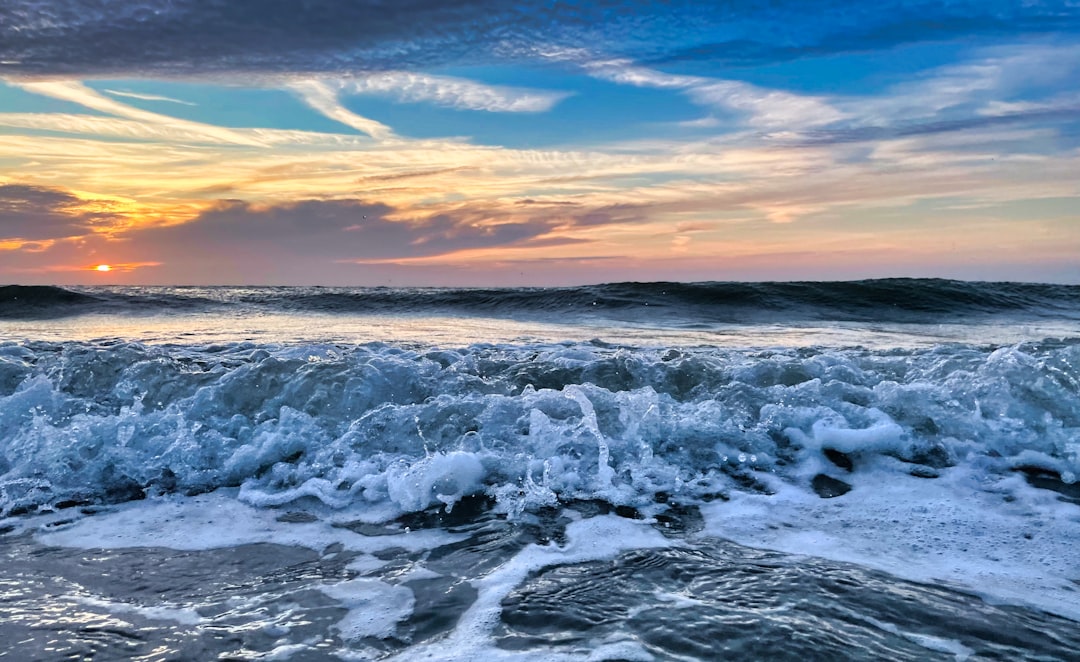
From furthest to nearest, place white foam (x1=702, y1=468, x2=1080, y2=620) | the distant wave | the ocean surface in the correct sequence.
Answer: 1. the distant wave
2. white foam (x1=702, y1=468, x2=1080, y2=620)
3. the ocean surface

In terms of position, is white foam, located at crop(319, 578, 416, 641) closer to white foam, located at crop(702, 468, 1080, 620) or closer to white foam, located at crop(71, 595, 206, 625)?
white foam, located at crop(71, 595, 206, 625)

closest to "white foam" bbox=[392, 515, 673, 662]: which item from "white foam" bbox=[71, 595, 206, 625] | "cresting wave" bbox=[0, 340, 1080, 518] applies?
"cresting wave" bbox=[0, 340, 1080, 518]

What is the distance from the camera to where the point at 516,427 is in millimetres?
4551

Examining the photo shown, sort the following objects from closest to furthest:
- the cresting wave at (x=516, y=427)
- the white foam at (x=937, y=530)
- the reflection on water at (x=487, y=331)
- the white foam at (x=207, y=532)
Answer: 1. the white foam at (x=937, y=530)
2. the white foam at (x=207, y=532)
3. the cresting wave at (x=516, y=427)
4. the reflection on water at (x=487, y=331)

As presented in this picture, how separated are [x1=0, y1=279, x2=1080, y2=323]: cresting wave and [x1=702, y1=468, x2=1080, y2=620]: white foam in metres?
9.53

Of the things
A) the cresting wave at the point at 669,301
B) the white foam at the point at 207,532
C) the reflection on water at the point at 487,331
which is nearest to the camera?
the white foam at the point at 207,532

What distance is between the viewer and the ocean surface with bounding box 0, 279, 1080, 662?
231 centimetres

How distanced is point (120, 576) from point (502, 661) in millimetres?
1652

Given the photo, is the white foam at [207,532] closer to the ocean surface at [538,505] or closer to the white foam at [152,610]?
the ocean surface at [538,505]

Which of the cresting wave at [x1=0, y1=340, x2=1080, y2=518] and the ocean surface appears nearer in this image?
the ocean surface

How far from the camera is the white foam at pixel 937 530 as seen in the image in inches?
106

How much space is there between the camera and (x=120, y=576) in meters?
2.79

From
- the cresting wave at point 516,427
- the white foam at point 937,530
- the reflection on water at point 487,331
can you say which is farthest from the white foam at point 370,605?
the reflection on water at point 487,331

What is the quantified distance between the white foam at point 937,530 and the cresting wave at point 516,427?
180 mm
